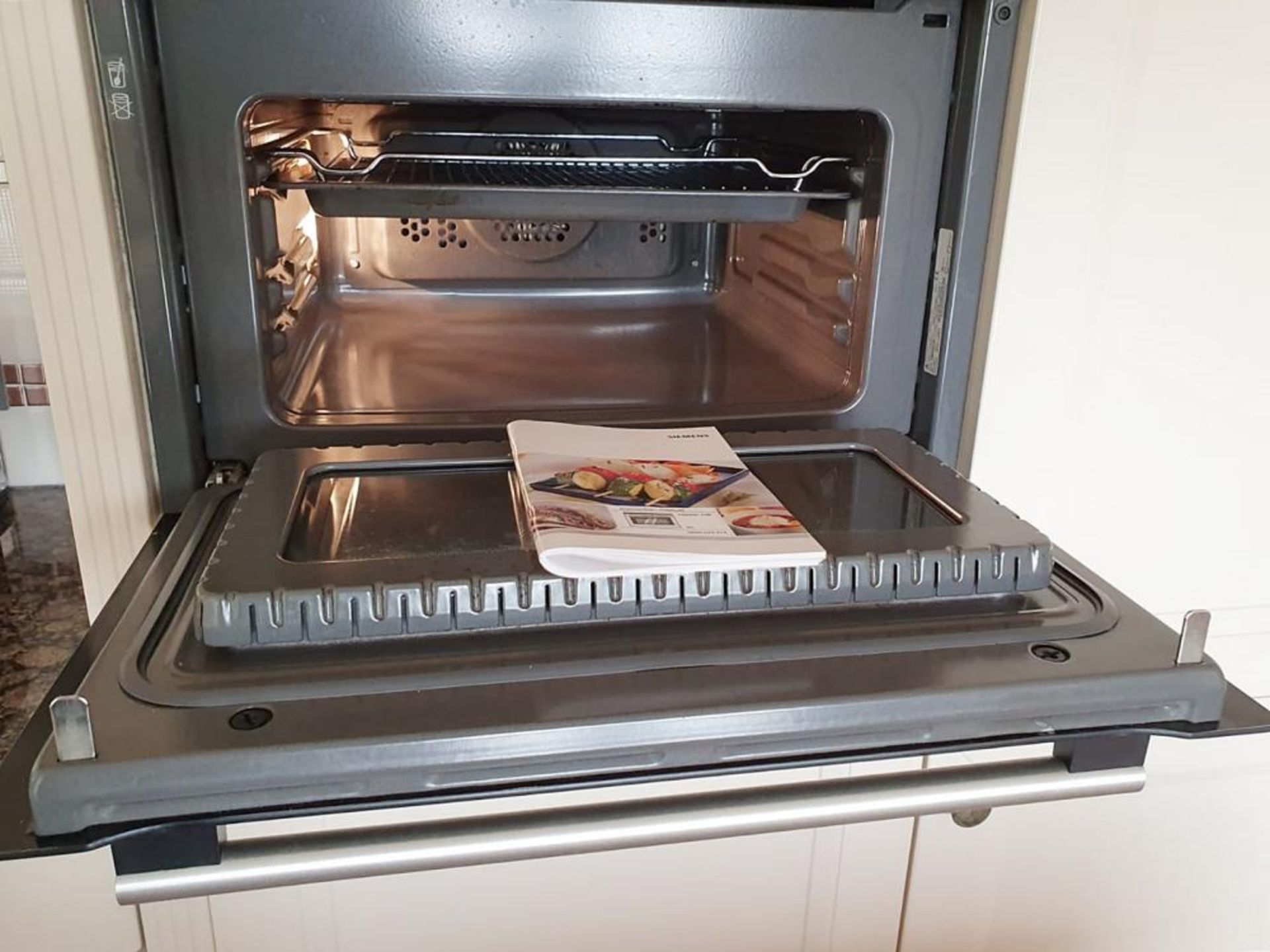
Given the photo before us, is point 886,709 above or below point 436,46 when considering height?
below

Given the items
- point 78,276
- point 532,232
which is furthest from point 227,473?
point 532,232

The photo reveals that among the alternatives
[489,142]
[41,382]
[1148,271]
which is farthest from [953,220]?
[41,382]

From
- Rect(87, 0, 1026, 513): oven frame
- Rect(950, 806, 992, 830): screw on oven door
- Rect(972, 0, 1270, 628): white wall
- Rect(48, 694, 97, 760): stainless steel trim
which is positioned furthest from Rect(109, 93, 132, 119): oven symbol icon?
Rect(950, 806, 992, 830): screw on oven door

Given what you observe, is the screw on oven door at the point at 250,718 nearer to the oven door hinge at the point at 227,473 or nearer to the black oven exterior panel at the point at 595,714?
the black oven exterior panel at the point at 595,714

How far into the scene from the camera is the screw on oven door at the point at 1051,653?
64 centimetres

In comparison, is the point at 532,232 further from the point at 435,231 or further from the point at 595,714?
the point at 595,714

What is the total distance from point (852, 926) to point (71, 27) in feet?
3.17

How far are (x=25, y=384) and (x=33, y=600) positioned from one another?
0.38 m

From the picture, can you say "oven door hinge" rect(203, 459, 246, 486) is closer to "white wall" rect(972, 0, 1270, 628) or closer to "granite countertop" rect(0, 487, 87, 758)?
"granite countertop" rect(0, 487, 87, 758)

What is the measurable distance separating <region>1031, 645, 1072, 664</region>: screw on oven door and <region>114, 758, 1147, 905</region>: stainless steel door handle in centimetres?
8

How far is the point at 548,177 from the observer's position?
1.05 metres

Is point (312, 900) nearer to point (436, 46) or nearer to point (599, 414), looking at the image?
point (599, 414)

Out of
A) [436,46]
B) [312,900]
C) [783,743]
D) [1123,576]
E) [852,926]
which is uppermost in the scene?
[436,46]

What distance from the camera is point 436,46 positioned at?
2.67 ft
